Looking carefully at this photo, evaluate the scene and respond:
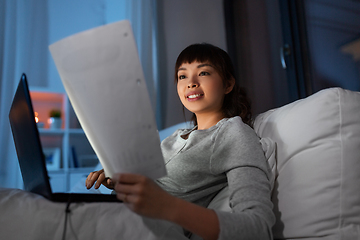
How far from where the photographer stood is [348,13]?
1442 mm

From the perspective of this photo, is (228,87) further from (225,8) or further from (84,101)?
(225,8)

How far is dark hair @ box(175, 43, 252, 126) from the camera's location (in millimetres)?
936

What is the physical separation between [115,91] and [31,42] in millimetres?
2548

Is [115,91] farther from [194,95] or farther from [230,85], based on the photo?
[230,85]

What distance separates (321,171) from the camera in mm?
619

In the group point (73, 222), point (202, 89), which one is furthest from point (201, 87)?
point (73, 222)

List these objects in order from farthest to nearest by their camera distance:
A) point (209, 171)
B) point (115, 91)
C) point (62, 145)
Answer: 1. point (62, 145)
2. point (209, 171)
3. point (115, 91)

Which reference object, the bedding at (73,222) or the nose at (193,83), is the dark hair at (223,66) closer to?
the nose at (193,83)

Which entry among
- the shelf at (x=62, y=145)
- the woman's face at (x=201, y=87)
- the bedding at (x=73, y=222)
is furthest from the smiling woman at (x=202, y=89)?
the shelf at (x=62, y=145)

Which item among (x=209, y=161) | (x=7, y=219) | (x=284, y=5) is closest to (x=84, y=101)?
(x=7, y=219)

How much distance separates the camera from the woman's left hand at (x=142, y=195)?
43 cm

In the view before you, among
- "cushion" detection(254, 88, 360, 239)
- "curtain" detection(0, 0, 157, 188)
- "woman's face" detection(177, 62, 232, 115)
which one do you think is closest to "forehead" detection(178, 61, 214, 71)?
"woman's face" detection(177, 62, 232, 115)

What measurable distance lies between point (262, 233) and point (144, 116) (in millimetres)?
324

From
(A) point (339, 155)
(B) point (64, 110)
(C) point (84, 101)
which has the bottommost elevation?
(B) point (64, 110)
